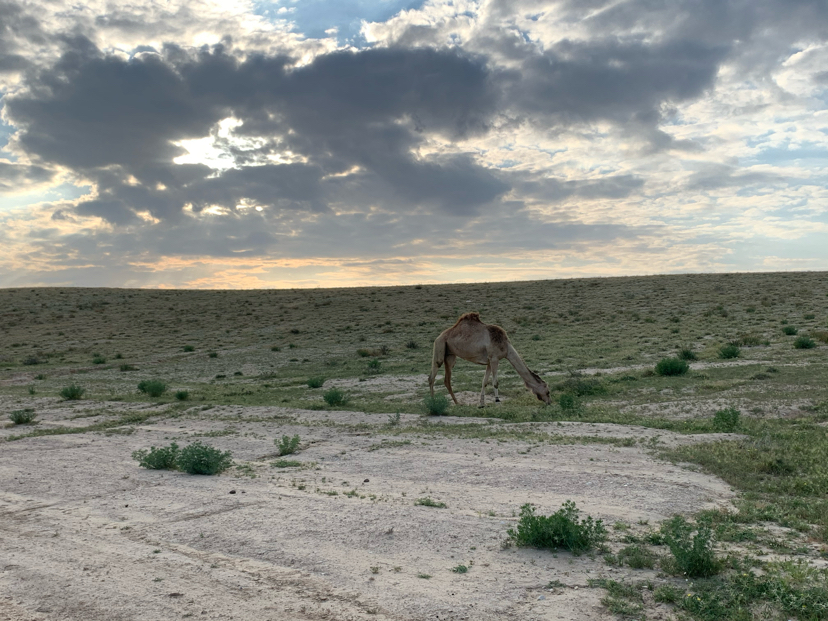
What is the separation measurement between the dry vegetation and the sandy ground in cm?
4

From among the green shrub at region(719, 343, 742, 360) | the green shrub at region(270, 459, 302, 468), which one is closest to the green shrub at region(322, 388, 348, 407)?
the green shrub at region(270, 459, 302, 468)

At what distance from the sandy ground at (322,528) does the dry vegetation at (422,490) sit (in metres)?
0.04

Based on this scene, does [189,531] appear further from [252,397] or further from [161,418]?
[252,397]

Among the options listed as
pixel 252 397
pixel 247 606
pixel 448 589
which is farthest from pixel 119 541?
pixel 252 397

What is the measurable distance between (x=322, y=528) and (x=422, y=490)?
1.98 m

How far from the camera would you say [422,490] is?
835 centimetres

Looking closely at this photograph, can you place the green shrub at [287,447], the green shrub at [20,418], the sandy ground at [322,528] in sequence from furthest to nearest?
the green shrub at [20,418] < the green shrub at [287,447] < the sandy ground at [322,528]

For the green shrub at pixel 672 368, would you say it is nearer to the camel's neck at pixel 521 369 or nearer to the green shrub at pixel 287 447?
the camel's neck at pixel 521 369

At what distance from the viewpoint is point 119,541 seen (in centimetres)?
652

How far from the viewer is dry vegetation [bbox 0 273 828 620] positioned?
5121 millimetres

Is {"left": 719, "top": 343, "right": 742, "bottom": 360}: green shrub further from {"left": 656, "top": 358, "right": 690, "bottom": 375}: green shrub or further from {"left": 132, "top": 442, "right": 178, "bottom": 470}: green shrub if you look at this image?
{"left": 132, "top": 442, "right": 178, "bottom": 470}: green shrub

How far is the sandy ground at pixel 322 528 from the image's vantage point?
5059mm

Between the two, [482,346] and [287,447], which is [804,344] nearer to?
[482,346]

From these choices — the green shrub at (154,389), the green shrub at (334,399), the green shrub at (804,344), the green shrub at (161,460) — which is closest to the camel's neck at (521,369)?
the green shrub at (334,399)
